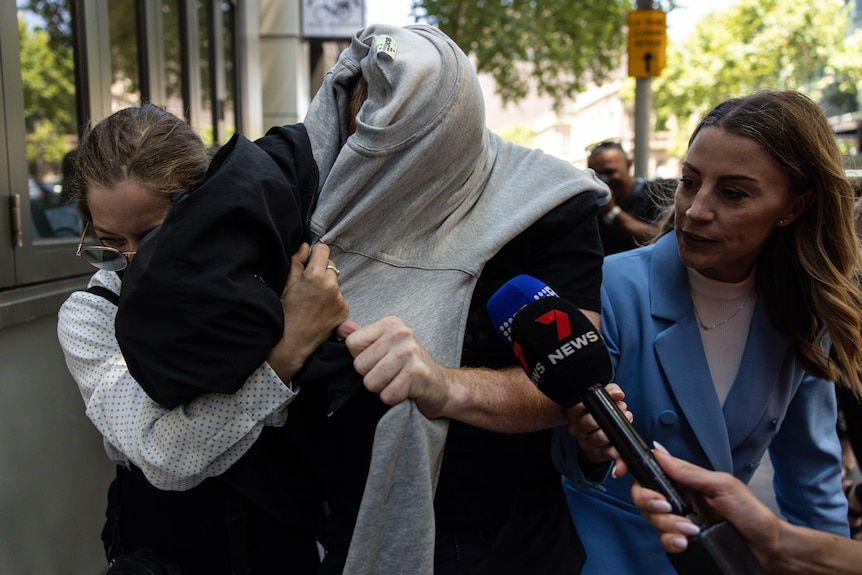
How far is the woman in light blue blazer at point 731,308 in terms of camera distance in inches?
75.8

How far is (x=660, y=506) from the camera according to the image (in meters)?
1.20

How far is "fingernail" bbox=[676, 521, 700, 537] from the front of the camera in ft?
3.77

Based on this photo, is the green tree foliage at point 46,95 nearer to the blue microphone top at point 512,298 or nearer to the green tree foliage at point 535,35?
the blue microphone top at point 512,298

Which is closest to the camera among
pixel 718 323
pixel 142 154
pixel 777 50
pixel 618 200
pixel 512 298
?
pixel 512 298

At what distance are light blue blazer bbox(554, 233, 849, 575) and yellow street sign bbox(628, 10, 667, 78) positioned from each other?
6101 mm

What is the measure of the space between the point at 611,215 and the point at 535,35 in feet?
35.7

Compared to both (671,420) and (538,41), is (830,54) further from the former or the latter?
(671,420)

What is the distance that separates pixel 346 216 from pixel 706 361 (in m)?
1.05

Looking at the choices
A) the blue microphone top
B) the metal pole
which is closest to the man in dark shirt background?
the metal pole

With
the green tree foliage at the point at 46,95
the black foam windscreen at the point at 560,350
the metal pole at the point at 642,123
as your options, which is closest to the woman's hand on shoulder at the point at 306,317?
the black foam windscreen at the point at 560,350

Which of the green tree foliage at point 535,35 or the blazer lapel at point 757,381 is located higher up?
the green tree foliage at point 535,35

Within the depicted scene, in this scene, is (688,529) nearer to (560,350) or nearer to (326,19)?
(560,350)

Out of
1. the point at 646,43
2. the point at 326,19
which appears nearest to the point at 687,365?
the point at 646,43

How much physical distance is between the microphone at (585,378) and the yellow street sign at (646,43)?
22.5 feet
